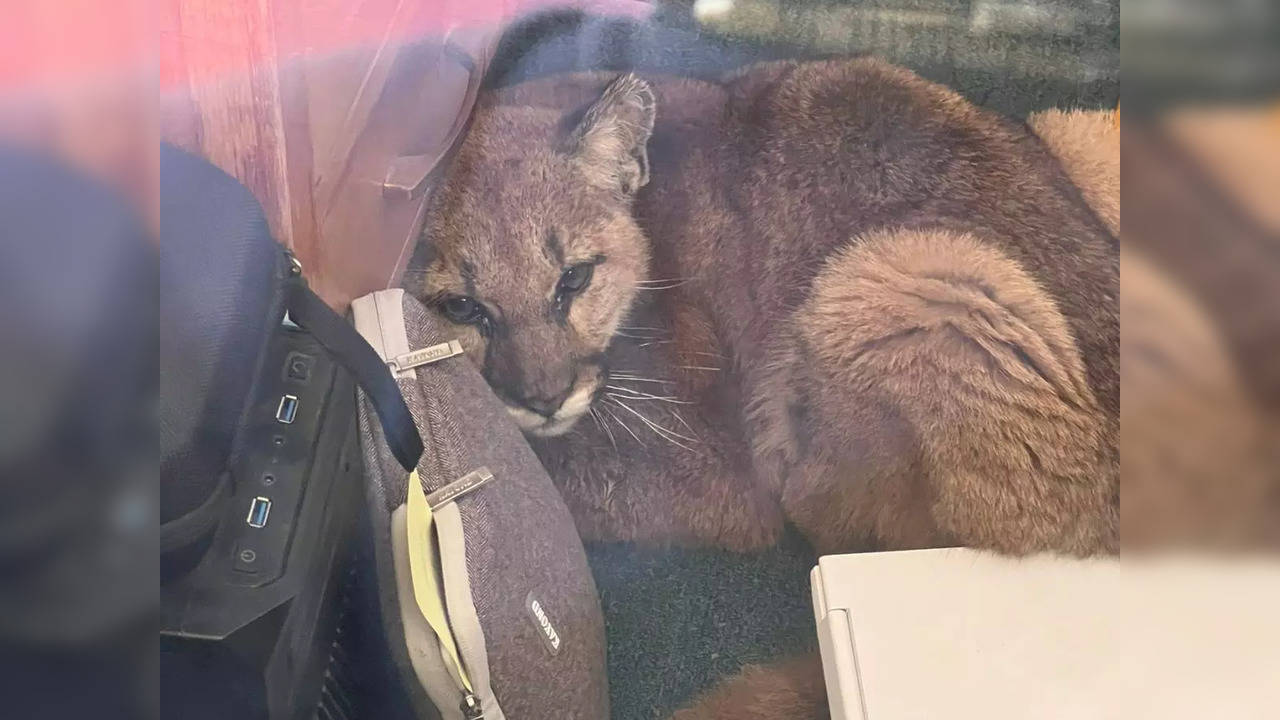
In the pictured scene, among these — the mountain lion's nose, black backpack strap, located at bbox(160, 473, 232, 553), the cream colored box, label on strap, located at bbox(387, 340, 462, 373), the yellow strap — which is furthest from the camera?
the mountain lion's nose

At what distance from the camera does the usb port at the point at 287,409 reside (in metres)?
0.67

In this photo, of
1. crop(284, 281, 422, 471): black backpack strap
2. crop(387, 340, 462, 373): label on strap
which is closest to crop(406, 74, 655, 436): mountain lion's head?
crop(387, 340, 462, 373): label on strap

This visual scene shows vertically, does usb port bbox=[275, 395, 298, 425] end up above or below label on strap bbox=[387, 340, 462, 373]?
above

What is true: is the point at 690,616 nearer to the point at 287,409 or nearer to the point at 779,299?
the point at 779,299

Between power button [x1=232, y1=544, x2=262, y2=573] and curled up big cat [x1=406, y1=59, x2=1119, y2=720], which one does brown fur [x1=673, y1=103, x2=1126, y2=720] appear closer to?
curled up big cat [x1=406, y1=59, x2=1119, y2=720]

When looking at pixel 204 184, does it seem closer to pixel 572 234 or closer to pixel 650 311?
pixel 572 234

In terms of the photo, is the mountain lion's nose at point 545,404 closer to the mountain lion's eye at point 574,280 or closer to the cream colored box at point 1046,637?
the mountain lion's eye at point 574,280

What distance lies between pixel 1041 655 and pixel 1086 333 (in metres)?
0.40

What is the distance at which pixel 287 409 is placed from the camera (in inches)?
26.7

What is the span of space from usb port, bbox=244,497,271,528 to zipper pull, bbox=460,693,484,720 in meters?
0.29

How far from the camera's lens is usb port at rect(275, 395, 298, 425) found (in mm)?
671

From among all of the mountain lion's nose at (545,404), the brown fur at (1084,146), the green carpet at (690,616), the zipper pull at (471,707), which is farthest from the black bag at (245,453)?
the brown fur at (1084,146)

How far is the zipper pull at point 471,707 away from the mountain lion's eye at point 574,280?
531 millimetres
